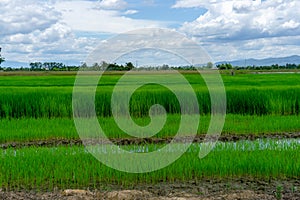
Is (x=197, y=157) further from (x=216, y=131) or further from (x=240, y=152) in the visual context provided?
(x=216, y=131)

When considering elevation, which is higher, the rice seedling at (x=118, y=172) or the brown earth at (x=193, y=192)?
the rice seedling at (x=118, y=172)

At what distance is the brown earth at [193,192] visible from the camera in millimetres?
4480

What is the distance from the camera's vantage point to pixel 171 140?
7957mm

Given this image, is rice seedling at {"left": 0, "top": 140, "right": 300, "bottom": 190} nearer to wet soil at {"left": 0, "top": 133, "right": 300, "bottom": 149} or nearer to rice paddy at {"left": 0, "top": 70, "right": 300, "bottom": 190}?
rice paddy at {"left": 0, "top": 70, "right": 300, "bottom": 190}

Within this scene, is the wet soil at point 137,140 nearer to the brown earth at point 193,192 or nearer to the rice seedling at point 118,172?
the rice seedling at point 118,172

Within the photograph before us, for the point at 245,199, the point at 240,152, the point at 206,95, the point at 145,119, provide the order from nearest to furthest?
1. the point at 245,199
2. the point at 240,152
3. the point at 145,119
4. the point at 206,95

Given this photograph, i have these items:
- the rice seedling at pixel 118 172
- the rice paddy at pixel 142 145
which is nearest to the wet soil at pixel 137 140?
the rice paddy at pixel 142 145

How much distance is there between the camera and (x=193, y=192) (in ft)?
15.8

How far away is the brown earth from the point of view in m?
4.48

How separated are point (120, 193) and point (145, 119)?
5384mm

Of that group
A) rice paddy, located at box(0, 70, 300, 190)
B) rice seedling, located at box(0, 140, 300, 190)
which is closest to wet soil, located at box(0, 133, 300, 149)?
rice paddy, located at box(0, 70, 300, 190)

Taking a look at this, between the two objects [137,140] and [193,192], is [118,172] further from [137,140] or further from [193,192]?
[137,140]

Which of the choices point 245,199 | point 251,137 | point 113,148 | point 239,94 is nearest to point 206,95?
point 239,94

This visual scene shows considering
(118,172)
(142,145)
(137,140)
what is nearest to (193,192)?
(118,172)
